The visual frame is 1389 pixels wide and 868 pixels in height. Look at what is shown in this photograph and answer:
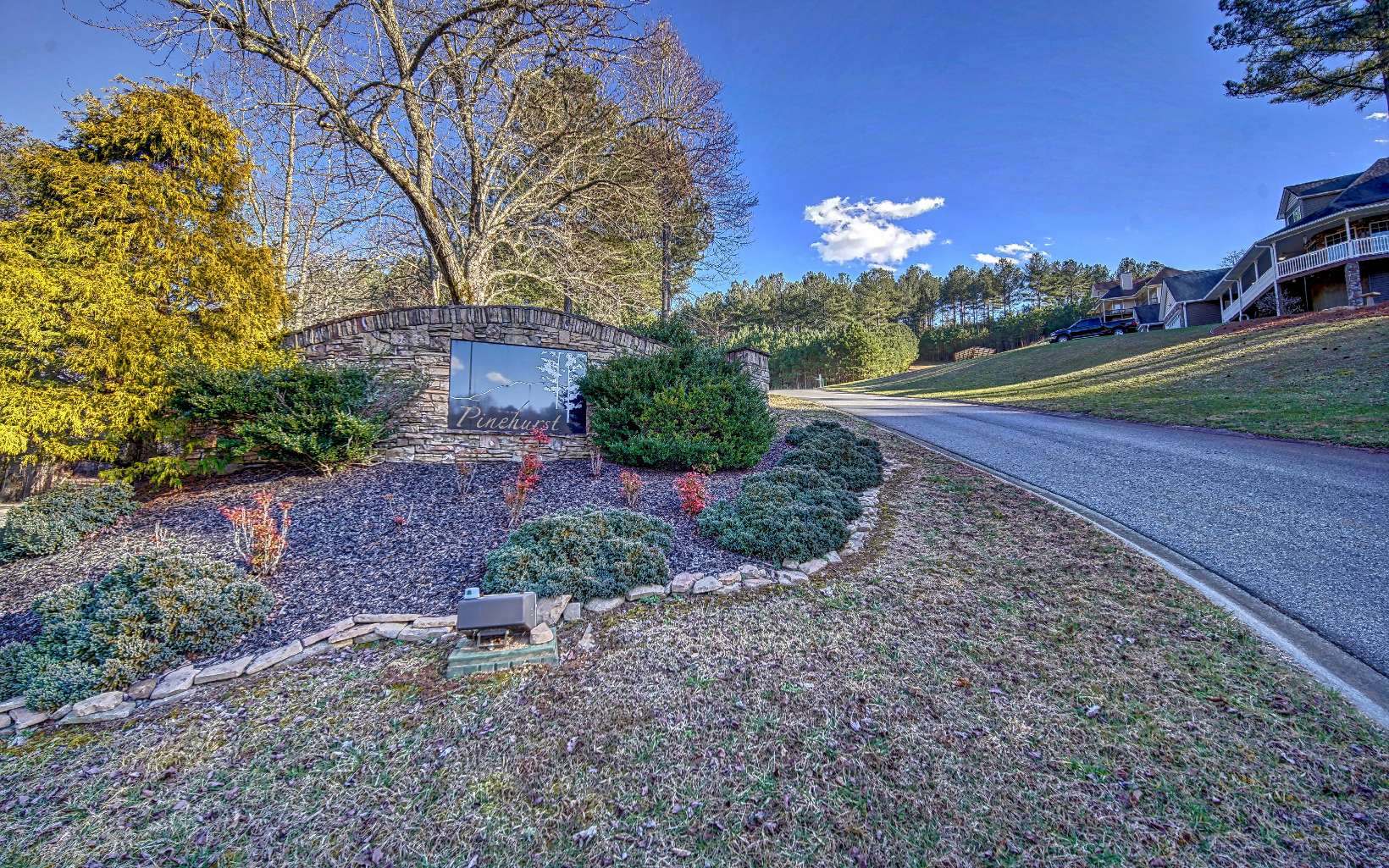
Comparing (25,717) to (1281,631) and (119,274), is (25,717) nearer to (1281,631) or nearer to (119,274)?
(119,274)

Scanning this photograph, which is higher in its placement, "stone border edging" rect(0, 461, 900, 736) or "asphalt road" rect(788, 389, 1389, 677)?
"stone border edging" rect(0, 461, 900, 736)

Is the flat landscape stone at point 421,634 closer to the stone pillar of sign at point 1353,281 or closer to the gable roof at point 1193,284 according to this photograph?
the stone pillar of sign at point 1353,281

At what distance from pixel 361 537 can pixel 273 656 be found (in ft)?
5.21

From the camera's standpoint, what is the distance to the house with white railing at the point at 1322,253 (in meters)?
16.8

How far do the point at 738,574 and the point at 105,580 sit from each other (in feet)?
12.2

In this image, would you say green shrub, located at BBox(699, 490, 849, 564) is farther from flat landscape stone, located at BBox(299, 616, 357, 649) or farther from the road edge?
flat landscape stone, located at BBox(299, 616, 357, 649)

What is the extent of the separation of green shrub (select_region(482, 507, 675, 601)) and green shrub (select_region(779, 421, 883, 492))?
8.92 ft

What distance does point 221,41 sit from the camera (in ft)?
21.3

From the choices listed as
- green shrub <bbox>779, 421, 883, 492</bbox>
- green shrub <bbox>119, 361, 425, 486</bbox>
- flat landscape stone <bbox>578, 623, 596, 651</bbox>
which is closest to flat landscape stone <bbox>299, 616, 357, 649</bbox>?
flat landscape stone <bbox>578, 623, 596, 651</bbox>

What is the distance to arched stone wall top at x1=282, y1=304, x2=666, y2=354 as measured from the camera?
6.43 metres

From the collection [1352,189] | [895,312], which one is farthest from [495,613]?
[895,312]

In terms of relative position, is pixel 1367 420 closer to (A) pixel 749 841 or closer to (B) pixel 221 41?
(A) pixel 749 841

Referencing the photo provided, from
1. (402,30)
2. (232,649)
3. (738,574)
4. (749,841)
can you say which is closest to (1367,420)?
(738,574)

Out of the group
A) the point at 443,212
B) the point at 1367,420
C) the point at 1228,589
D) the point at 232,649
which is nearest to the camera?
the point at 232,649
